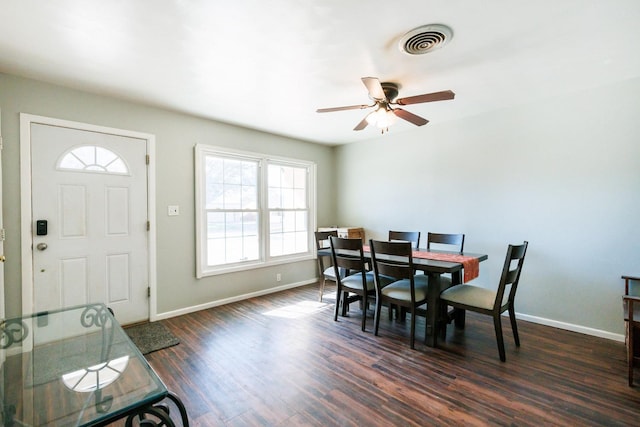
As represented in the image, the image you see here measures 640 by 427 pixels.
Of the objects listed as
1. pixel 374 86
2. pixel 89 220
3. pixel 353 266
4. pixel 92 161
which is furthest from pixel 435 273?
pixel 92 161

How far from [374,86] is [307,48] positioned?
1.84 feet

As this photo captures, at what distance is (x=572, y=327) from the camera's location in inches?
116

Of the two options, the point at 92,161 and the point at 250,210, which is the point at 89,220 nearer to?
the point at 92,161

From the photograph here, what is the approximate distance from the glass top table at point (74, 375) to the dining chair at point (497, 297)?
2.26m

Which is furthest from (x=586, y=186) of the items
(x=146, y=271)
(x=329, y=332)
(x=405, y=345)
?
(x=146, y=271)

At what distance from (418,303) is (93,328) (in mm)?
2475

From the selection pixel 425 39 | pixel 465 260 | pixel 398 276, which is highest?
pixel 425 39

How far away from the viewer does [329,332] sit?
2934mm

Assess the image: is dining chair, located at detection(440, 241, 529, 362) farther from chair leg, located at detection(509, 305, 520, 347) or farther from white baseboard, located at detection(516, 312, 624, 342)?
white baseboard, located at detection(516, 312, 624, 342)

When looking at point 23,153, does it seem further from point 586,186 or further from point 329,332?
point 586,186

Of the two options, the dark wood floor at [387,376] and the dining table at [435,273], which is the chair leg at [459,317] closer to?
the dark wood floor at [387,376]

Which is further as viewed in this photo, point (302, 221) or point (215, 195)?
point (302, 221)

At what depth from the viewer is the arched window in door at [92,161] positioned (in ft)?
9.05

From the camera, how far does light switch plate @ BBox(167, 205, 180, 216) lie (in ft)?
11.1
